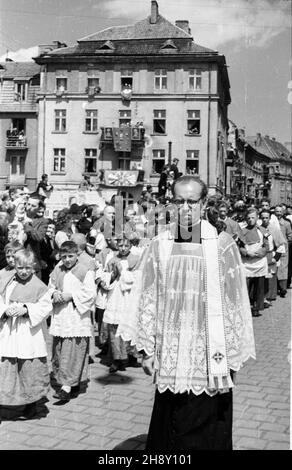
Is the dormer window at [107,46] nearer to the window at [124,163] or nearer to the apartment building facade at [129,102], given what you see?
the apartment building facade at [129,102]

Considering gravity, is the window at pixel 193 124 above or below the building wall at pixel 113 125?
above

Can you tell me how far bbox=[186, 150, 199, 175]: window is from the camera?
639 inches

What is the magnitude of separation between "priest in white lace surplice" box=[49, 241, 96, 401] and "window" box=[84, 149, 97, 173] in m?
11.6

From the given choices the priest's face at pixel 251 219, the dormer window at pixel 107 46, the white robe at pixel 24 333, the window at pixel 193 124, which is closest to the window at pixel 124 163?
the window at pixel 193 124

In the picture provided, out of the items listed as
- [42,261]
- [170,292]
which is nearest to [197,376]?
[170,292]

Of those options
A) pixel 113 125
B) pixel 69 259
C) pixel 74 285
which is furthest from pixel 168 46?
pixel 74 285

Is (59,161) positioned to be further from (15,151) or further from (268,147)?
(268,147)

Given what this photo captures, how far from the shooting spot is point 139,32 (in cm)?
1074

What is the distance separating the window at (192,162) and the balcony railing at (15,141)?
477 inches

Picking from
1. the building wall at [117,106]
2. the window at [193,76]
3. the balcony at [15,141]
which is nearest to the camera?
the building wall at [117,106]

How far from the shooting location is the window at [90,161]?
1777 cm

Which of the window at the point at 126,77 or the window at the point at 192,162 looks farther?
the window at the point at 192,162

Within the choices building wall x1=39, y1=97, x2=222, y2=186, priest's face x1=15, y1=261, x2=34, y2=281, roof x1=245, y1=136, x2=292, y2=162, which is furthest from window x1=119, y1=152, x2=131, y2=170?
roof x1=245, y1=136, x2=292, y2=162

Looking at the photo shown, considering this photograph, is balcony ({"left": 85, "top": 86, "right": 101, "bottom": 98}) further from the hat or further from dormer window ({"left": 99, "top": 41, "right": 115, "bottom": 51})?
the hat
